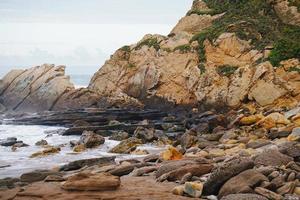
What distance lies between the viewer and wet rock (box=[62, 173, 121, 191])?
35.5 feet

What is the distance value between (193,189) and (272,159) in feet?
9.74

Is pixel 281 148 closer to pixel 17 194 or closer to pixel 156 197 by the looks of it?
pixel 156 197

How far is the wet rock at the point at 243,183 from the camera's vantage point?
9.91 meters

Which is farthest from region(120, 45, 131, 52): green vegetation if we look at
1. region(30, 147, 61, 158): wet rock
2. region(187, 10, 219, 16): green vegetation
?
region(30, 147, 61, 158): wet rock

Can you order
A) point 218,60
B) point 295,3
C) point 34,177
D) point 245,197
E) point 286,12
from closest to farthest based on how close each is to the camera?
point 245,197 → point 34,177 → point 218,60 → point 295,3 → point 286,12

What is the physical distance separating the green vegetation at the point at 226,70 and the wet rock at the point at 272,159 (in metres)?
23.7

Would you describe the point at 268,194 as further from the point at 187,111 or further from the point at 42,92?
the point at 42,92

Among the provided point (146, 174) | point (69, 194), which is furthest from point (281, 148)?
point (69, 194)

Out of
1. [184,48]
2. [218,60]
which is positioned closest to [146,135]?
[218,60]

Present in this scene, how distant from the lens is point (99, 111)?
122 feet

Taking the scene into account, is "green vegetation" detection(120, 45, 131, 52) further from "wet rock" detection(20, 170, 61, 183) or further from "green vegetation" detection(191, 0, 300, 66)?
"wet rock" detection(20, 170, 61, 183)

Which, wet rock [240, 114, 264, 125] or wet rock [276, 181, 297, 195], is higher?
wet rock [276, 181, 297, 195]

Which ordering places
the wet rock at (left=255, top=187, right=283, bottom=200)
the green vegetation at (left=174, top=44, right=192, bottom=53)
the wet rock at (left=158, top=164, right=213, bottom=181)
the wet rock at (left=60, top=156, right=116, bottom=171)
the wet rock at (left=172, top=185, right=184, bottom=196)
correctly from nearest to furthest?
the wet rock at (left=255, top=187, right=283, bottom=200), the wet rock at (left=172, top=185, right=184, bottom=196), the wet rock at (left=158, top=164, right=213, bottom=181), the wet rock at (left=60, top=156, right=116, bottom=171), the green vegetation at (left=174, top=44, right=192, bottom=53)

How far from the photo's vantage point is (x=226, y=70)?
3666 cm
